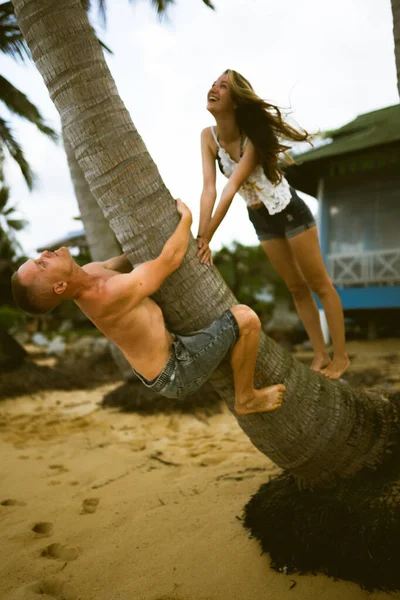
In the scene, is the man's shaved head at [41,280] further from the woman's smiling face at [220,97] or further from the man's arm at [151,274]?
the woman's smiling face at [220,97]

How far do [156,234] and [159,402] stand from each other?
411 cm

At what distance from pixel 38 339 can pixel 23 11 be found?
15785mm

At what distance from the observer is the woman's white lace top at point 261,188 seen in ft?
10.4

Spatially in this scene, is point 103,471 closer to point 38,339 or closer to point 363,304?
point 363,304

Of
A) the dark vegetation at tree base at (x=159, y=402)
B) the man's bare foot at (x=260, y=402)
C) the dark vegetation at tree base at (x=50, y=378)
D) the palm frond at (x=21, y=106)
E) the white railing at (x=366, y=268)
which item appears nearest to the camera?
the man's bare foot at (x=260, y=402)

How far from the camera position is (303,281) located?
12.3 ft

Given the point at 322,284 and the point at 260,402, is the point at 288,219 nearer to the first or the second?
the point at 322,284

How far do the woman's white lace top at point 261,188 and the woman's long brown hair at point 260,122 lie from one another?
9cm

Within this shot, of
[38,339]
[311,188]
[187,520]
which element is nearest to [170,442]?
[187,520]

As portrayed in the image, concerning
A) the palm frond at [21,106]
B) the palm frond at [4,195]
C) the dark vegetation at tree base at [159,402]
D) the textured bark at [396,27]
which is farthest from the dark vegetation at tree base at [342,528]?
the palm frond at [4,195]

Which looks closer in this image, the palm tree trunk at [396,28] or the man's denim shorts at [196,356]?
the man's denim shorts at [196,356]

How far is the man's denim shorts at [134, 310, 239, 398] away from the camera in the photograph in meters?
2.45

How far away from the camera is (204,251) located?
→ 268 cm

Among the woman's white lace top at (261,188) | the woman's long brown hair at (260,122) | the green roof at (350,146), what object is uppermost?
the green roof at (350,146)
